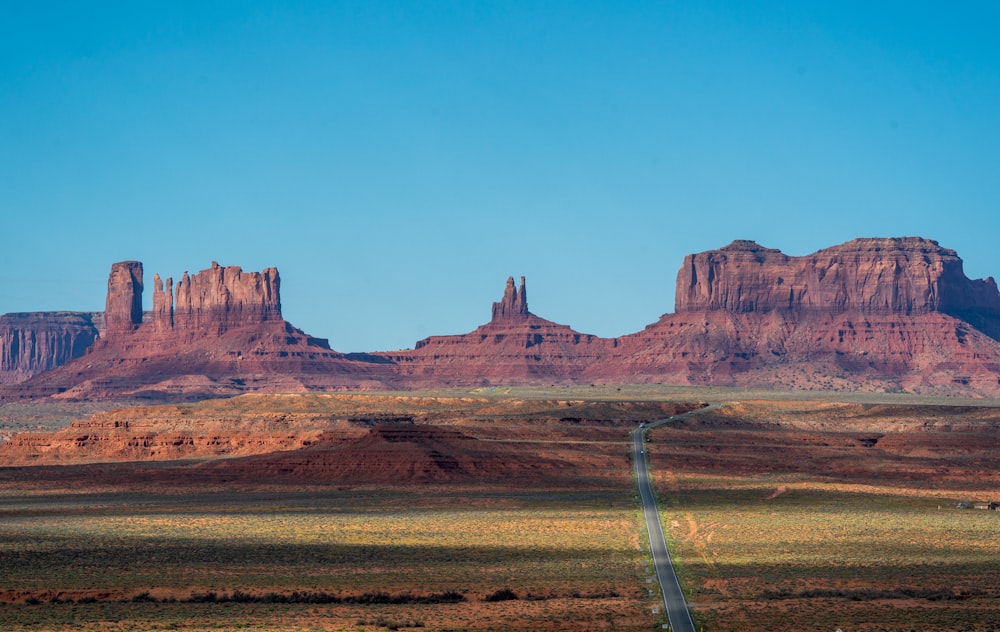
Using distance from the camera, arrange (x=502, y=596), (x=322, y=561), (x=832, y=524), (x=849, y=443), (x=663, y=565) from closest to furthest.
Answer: (x=502, y=596) < (x=663, y=565) < (x=322, y=561) < (x=832, y=524) < (x=849, y=443)

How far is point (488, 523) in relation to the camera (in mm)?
90250

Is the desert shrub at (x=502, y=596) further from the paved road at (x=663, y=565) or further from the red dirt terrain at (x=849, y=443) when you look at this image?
the red dirt terrain at (x=849, y=443)

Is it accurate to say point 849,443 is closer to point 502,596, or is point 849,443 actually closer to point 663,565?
point 663,565

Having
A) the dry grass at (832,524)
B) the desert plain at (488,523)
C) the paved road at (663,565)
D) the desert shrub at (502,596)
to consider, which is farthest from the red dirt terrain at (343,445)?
the desert shrub at (502,596)

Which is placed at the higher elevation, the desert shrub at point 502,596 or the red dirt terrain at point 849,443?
the red dirt terrain at point 849,443

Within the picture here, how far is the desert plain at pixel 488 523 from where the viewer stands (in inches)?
2283

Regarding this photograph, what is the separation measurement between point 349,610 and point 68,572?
16.1 m

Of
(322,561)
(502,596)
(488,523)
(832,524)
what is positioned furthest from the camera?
(488,523)

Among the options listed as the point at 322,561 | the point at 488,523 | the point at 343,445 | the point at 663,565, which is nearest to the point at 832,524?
the point at 488,523

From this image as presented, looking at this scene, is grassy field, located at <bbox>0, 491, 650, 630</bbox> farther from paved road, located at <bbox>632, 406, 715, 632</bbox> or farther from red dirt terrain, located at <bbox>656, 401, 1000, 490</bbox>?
red dirt terrain, located at <bbox>656, 401, 1000, 490</bbox>

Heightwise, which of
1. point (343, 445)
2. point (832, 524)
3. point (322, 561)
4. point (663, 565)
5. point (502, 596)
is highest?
point (343, 445)

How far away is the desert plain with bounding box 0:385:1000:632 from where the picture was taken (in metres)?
58.0

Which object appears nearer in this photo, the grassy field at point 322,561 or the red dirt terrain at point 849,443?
the grassy field at point 322,561

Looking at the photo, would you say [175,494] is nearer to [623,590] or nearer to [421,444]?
[421,444]
